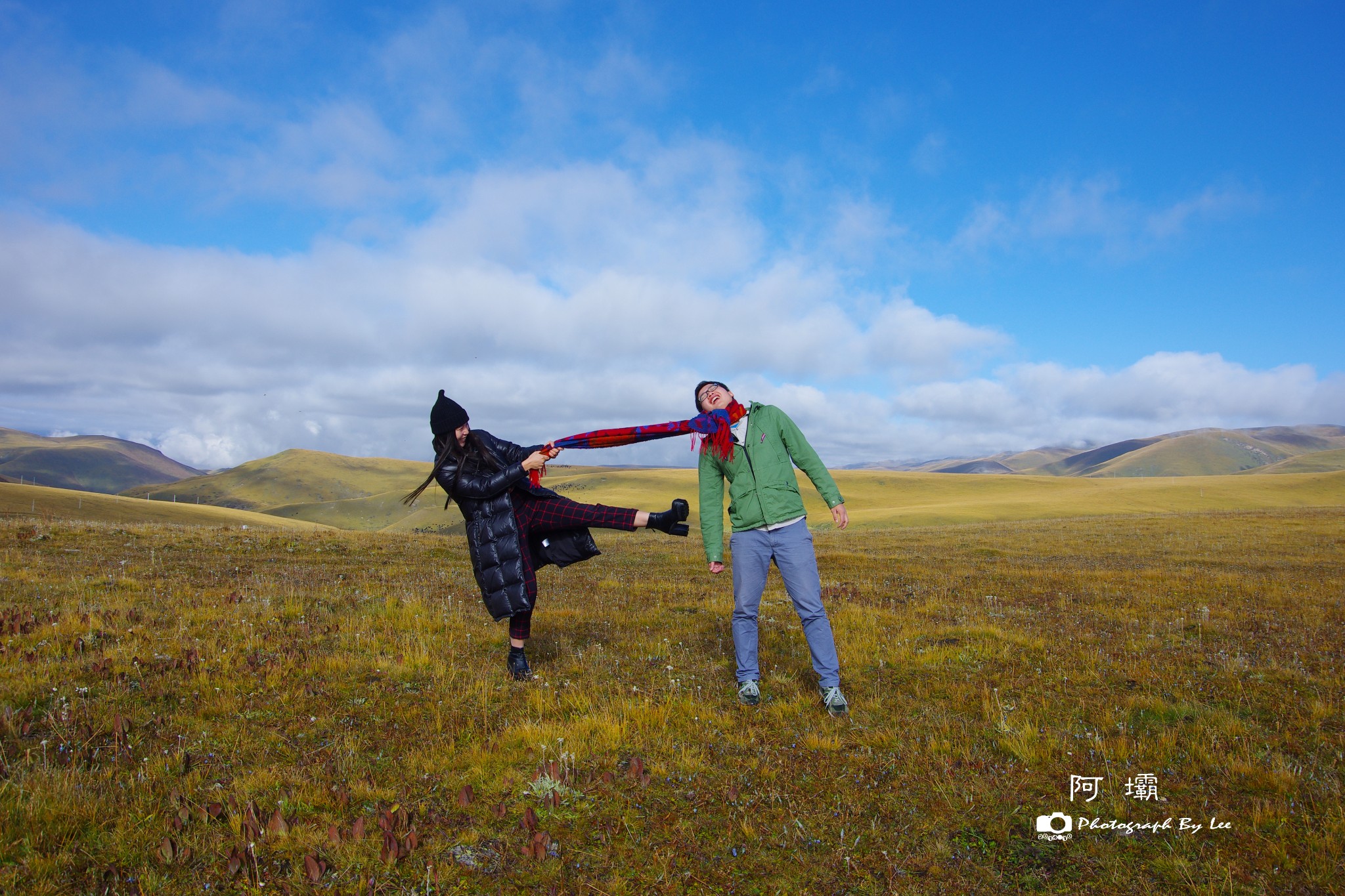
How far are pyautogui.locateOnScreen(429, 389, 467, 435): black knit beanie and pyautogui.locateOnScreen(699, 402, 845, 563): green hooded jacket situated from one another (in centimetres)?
279

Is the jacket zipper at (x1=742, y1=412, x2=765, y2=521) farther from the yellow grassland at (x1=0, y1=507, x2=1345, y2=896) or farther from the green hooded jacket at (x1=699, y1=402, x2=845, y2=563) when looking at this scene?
the yellow grassland at (x1=0, y1=507, x2=1345, y2=896)

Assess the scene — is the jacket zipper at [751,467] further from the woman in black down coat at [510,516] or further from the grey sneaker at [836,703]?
the grey sneaker at [836,703]

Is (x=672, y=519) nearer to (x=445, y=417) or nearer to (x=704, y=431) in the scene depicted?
(x=704, y=431)

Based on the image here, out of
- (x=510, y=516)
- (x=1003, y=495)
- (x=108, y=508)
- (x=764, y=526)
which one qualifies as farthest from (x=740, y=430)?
(x=1003, y=495)

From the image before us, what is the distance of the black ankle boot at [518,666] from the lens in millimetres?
7191

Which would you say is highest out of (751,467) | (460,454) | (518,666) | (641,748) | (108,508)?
(460,454)

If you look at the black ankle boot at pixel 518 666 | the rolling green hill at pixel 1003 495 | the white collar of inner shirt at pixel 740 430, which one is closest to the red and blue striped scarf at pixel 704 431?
the white collar of inner shirt at pixel 740 430

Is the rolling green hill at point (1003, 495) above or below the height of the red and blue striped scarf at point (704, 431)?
below

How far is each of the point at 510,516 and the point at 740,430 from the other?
2.71 meters

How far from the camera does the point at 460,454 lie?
710 cm

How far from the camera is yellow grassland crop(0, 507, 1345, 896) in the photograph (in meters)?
3.87

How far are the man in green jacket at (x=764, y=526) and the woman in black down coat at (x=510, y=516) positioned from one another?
0.63m

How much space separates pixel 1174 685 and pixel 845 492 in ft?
306

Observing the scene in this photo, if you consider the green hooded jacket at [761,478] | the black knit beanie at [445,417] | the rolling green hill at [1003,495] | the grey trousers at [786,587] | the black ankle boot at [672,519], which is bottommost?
the rolling green hill at [1003,495]
